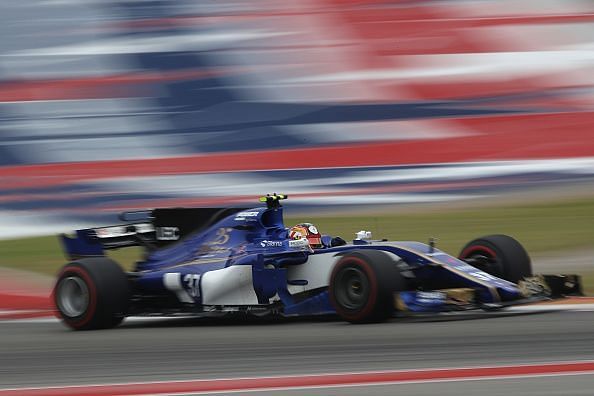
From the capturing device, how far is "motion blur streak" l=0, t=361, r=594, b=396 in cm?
613

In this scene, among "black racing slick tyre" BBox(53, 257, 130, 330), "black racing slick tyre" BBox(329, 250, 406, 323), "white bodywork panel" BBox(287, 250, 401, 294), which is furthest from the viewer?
"black racing slick tyre" BBox(53, 257, 130, 330)

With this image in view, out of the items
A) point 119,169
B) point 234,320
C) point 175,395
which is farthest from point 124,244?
point 119,169

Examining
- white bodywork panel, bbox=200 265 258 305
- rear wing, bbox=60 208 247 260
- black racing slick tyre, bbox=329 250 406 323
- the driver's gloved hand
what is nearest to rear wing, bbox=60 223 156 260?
rear wing, bbox=60 208 247 260

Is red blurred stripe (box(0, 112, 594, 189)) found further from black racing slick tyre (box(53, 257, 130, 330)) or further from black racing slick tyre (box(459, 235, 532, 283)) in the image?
black racing slick tyre (box(53, 257, 130, 330))

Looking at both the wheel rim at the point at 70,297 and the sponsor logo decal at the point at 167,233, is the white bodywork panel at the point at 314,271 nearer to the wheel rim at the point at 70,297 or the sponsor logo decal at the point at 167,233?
the sponsor logo decal at the point at 167,233

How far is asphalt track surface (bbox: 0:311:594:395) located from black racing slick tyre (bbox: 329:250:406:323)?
112 mm

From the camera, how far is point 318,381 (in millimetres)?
6277

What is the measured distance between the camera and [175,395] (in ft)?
19.6

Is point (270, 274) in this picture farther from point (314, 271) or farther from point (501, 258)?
point (501, 258)

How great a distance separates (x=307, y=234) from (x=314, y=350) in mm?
2299

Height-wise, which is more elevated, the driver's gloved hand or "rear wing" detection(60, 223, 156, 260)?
"rear wing" detection(60, 223, 156, 260)

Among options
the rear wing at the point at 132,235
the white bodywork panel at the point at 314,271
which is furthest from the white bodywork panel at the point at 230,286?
the rear wing at the point at 132,235

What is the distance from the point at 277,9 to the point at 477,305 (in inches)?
666

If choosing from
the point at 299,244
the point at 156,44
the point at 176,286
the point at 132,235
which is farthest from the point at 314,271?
the point at 156,44
